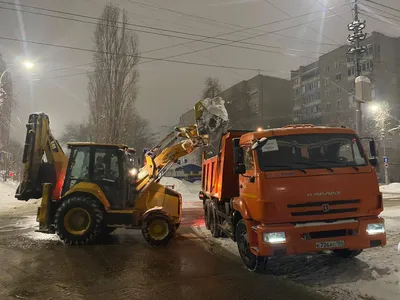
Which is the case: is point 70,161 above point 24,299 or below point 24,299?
above

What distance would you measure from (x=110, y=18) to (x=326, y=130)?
25203mm

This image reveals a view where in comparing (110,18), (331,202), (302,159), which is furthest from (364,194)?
(110,18)

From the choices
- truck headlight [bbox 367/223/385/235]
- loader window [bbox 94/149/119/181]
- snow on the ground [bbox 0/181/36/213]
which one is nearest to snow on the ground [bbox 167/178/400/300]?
truck headlight [bbox 367/223/385/235]

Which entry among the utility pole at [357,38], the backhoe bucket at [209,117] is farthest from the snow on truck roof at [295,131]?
the utility pole at [357,38]

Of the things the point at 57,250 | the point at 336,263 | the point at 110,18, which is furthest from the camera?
the point at 110,18

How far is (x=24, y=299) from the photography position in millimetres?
5191

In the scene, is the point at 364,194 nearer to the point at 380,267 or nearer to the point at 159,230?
the point at 380,267

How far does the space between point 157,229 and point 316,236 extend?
4.44m

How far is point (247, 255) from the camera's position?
678 centimetres

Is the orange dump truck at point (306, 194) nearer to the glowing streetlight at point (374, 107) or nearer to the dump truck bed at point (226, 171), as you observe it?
the dump truck bed at point (226, 171)

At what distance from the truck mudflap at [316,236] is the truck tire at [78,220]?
15.2ft

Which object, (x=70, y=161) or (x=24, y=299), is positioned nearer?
(x=24, y=299)

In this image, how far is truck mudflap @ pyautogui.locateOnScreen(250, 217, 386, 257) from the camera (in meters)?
5.76

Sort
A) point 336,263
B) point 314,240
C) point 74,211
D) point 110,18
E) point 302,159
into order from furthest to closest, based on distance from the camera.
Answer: point 110,18, point 74,211, point 336,263, point 302,159, point 314,240
